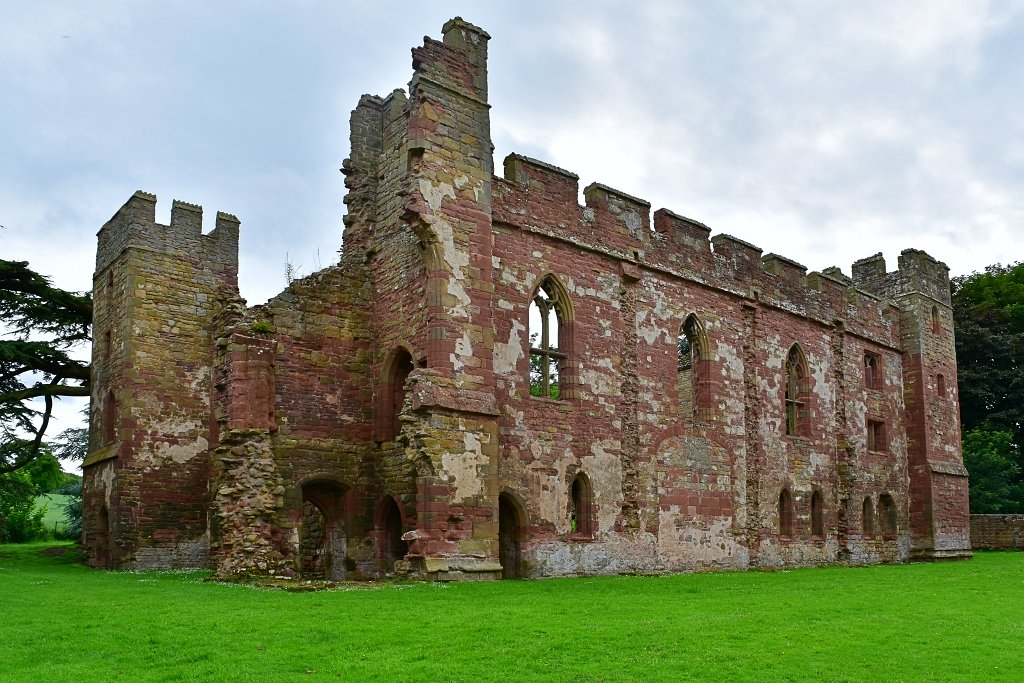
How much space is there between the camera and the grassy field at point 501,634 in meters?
8.38

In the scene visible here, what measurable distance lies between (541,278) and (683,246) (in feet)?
15.3

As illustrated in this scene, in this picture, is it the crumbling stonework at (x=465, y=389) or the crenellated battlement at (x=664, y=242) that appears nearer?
the crumbling stonework at (x=465, y=389)

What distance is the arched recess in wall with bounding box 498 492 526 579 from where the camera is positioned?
1722 centimetres

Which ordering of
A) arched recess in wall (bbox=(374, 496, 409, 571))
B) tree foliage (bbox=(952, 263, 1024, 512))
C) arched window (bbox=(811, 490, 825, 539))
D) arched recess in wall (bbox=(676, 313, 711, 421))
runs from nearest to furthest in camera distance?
arched recess in wall (bbox=(374, 496, 409, 571)) < arched recess in wall (bbox=(676, 313, 711, 421)) < arched window (bbox=(811, 490, 825, 539)) < tree foliage (bbox=(952, 263, 1024, 512))

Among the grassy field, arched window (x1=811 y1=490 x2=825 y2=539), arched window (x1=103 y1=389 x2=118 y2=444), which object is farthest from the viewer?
arched window (x1=811 y1=490 x2=825 y2=539)

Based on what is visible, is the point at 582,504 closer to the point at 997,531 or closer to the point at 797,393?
the point at 797,393

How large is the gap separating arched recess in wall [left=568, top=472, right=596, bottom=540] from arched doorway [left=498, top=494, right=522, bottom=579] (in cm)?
139

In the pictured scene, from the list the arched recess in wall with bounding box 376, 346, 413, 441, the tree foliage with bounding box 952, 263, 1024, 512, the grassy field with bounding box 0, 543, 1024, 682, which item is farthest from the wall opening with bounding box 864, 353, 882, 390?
the arched recess in wall with bounding box 376, 346, 413, 441

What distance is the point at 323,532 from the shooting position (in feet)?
60.2

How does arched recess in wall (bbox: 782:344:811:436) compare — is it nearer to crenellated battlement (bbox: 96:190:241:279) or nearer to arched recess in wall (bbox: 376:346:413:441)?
arched recess in wall (bbox: 376:346:413:441)

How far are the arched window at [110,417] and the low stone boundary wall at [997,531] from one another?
26.9 meters

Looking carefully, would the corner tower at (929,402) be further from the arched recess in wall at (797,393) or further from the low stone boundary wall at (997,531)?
the arched recess in wall at (797,393)

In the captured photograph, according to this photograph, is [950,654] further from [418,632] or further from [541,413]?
[541,413]

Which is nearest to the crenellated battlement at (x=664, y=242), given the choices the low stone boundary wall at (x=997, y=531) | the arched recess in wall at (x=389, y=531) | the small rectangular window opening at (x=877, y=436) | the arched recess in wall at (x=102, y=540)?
the small rectangular window opening at (x=877, y=436)
